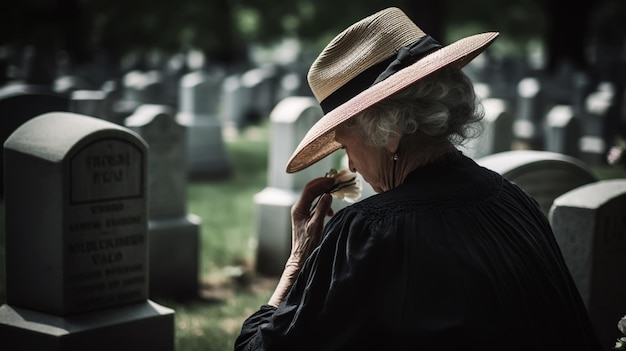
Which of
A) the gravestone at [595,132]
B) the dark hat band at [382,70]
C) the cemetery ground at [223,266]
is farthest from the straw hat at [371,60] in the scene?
the gravestone at [595,132]

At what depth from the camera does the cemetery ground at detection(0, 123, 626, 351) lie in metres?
5.40

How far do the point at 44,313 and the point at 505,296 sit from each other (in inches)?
99.7

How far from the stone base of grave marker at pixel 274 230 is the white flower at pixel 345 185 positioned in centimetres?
430

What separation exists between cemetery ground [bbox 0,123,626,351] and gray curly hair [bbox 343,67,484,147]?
279 cm

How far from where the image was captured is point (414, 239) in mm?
2070

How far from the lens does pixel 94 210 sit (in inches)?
150

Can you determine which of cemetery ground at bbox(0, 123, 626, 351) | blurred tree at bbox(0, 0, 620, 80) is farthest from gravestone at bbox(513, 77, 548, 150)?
blurred tree at bbox(0, 0, 620, 80)

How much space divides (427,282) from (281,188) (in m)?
5.33

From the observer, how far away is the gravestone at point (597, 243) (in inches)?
162

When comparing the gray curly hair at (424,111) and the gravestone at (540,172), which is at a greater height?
the gray curly hair at (424,111)

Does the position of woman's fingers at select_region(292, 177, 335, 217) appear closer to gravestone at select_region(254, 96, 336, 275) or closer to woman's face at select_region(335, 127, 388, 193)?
woman's face at select_region(335, 127, 388, 193)

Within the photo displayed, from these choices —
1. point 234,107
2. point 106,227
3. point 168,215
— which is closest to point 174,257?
point 168,215

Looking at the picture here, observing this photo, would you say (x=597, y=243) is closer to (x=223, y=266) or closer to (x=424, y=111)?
(x=424, y=111)

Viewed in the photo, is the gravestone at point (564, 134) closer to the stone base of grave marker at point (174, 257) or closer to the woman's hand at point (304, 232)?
the stone base of grave marker at point (174, 257)
